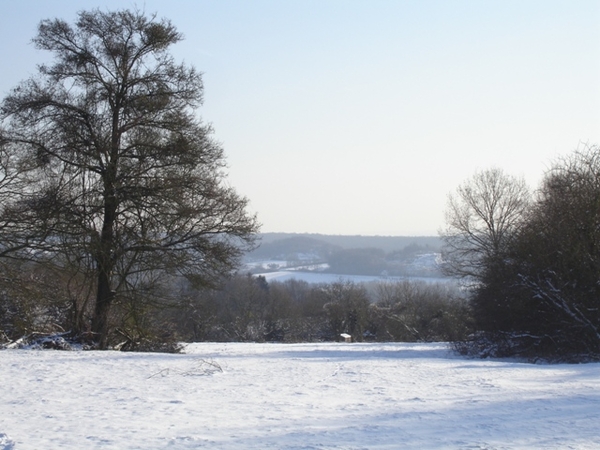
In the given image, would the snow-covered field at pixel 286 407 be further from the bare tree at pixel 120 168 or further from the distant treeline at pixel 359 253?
the distant treeline at pixel 359 253

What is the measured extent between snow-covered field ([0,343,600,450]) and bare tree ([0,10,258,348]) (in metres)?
4.53

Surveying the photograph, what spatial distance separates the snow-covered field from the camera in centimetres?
605

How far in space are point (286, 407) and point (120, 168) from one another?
33.6ft

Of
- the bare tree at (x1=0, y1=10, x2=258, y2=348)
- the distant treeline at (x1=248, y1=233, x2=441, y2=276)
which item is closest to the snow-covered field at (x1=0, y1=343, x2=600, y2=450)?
the bare tree at (x1=0, y1=10, x2=258, y2=348)

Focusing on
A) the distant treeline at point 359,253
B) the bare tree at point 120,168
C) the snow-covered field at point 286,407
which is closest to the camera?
the snow-covered field at point 286,407

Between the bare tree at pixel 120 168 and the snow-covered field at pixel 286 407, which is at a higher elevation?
the bare tree at pixel 120 168

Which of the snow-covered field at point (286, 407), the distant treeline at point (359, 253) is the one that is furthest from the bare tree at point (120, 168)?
the distant treeline at point (359, 253)

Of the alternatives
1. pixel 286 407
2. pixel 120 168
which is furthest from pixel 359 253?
pixel 286 407

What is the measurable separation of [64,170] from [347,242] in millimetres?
172322

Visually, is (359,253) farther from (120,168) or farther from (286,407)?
(286,407)

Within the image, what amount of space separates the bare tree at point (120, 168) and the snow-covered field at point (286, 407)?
453 centimetres

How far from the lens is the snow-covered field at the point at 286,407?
6046mm

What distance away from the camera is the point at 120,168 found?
627 inches

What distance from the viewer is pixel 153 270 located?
1662 cm
